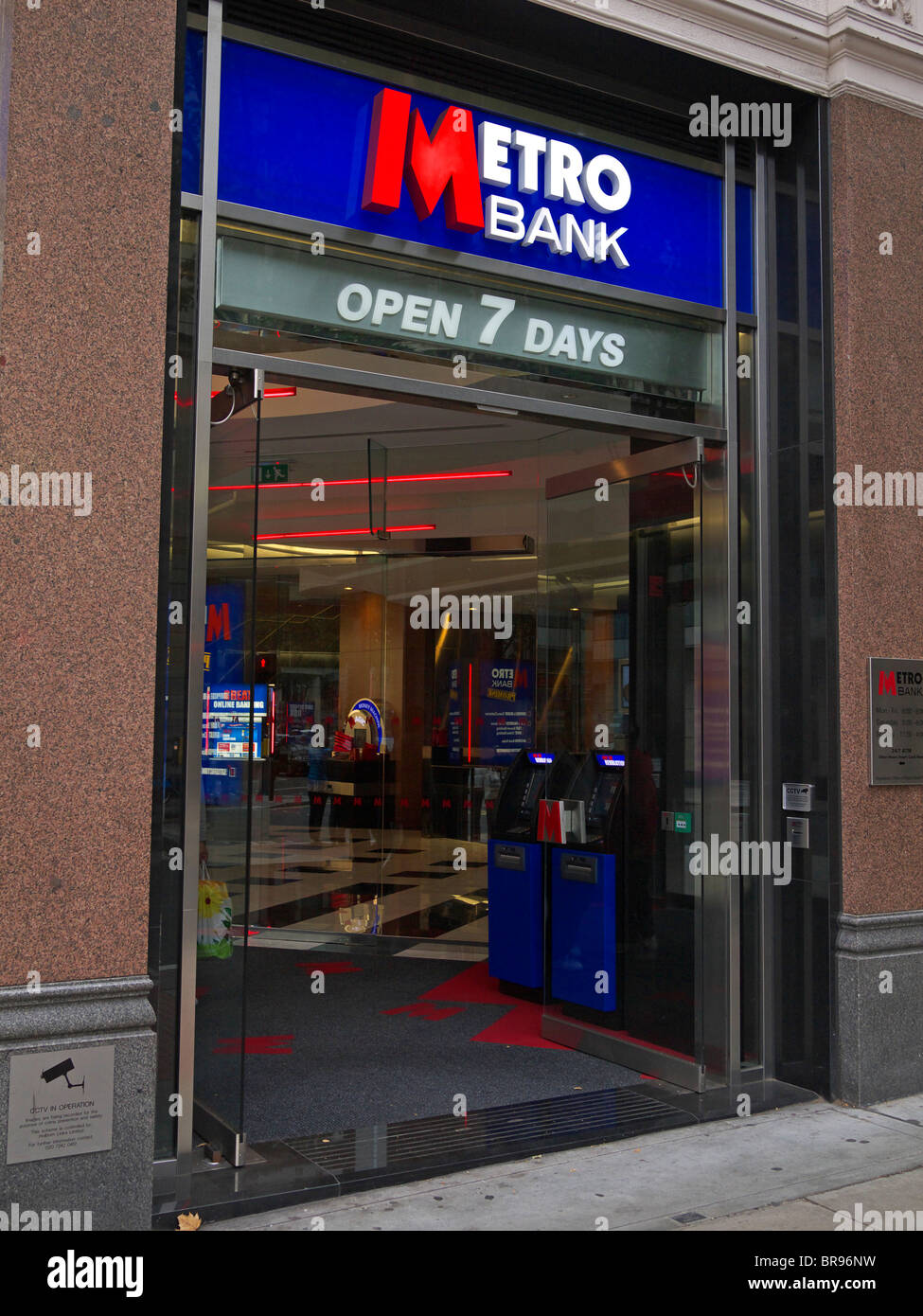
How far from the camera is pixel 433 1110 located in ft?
16.7

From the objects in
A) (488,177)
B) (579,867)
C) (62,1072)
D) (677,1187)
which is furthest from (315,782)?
(62,1072)

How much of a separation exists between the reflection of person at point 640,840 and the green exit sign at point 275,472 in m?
5.99

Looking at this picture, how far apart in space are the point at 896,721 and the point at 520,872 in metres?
2.56

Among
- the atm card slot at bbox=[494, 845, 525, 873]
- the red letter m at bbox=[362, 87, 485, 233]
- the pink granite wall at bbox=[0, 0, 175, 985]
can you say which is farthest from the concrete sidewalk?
the red letter m at bbox=[362, 87, 485, 233]

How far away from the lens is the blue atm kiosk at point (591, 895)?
6133 millimetres

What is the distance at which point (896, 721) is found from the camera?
5.47 metres

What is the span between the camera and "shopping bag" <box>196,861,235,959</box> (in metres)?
4.25

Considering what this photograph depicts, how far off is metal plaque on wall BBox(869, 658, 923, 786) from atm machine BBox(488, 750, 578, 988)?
189cm

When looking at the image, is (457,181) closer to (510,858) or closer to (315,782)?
(510,858)

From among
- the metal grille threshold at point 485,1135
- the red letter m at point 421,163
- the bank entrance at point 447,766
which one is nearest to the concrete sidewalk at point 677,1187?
the metal grille threshold at point 485,1135

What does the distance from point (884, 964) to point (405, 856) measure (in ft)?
23.3

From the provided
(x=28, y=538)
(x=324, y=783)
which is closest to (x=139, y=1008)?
(x=28, y=538)

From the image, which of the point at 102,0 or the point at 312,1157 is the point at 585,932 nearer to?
the point at 312,1157

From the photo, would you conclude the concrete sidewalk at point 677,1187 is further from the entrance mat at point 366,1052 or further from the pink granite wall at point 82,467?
the pink granite wall at point 82,467
